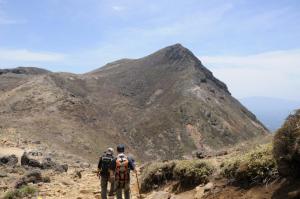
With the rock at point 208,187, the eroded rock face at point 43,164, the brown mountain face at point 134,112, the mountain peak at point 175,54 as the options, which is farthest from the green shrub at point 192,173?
the mountain peak at point 175,54

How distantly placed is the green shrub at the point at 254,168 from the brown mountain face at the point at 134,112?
117 feet

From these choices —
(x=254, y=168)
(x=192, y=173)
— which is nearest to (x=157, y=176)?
(x=192, y=173)

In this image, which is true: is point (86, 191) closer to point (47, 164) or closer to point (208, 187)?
point (208, 187)

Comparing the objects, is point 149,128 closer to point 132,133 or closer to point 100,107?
point 132,133

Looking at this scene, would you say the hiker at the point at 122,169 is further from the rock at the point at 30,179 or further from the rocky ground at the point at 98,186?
the rock at the point at 30,179

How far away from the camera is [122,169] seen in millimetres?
11070

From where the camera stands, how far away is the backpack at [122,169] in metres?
11.0

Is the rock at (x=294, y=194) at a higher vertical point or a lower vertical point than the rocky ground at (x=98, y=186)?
higher

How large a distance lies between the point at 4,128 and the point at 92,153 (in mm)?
10170

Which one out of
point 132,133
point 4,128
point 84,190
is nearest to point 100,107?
point 132,133

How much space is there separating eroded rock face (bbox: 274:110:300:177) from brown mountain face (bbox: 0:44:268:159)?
1483 inches

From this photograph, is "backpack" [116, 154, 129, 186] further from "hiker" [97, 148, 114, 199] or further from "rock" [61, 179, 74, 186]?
"rock" [61, 179, 74, 186]

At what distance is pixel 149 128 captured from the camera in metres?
62.0

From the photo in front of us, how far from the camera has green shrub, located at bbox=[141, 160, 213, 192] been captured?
11914 millimetres
